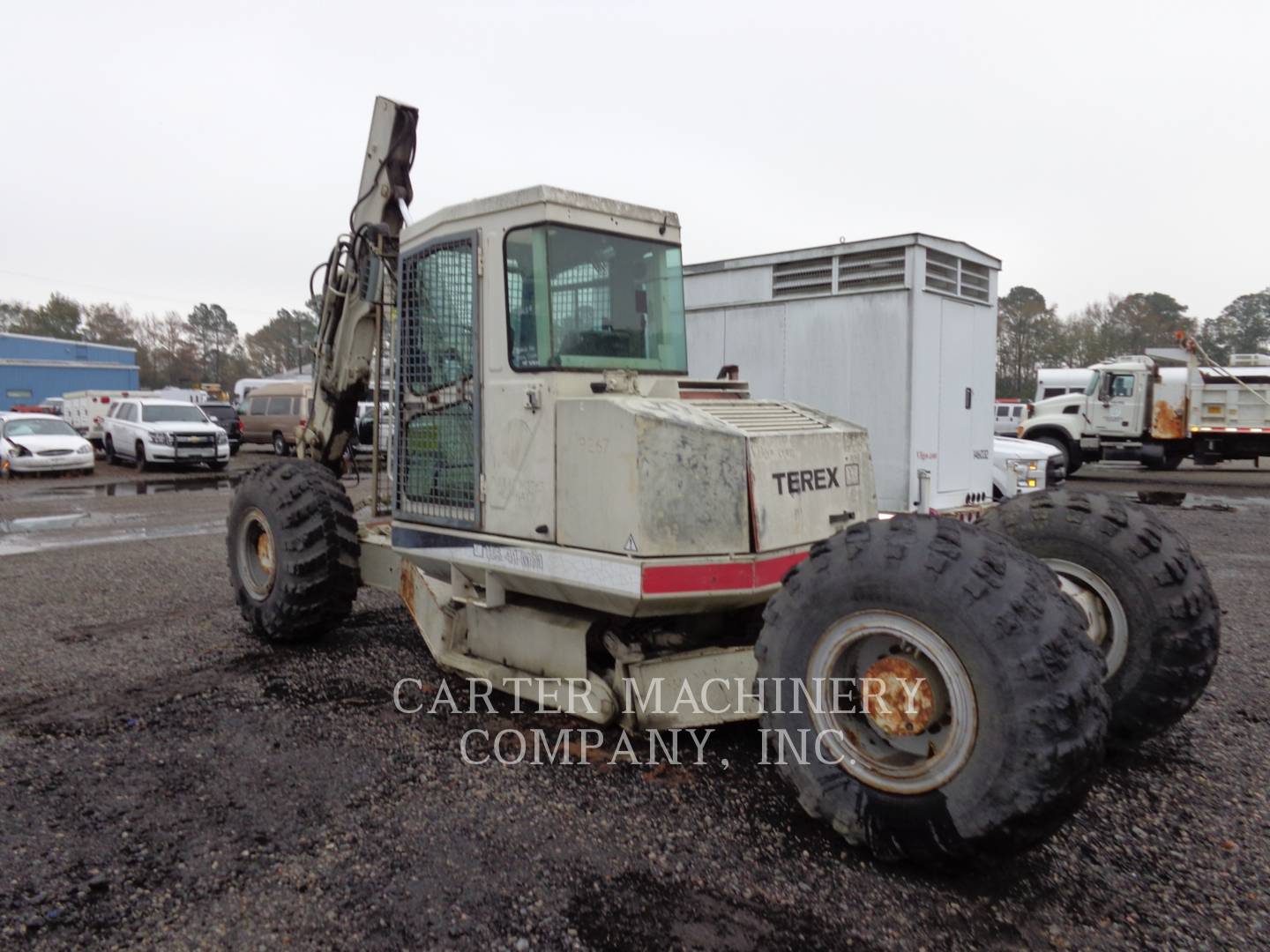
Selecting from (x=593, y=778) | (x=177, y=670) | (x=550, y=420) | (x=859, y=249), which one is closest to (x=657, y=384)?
(x=550, y=420)

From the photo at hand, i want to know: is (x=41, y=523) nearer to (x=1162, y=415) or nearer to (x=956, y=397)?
(x=956, y=397)

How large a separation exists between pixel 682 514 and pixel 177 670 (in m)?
3.81

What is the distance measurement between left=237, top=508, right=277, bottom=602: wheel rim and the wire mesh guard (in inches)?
64.0

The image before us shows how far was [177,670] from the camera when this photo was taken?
5.77 m

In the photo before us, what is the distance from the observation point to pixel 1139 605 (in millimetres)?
4086

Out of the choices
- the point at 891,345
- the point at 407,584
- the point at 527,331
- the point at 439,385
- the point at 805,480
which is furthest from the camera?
the point at 891,345

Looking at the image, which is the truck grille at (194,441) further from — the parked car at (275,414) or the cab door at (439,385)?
the cab door at (439,385)

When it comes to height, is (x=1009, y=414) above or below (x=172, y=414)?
below

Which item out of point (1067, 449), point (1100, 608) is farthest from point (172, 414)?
point (1100, 608)

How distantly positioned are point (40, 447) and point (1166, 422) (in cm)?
2626

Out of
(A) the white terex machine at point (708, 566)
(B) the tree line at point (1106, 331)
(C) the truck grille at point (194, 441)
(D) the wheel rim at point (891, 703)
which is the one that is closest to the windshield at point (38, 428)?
(C) the truck grille at point (194, 441)

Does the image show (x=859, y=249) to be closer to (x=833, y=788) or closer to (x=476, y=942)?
(x=833, y=788)

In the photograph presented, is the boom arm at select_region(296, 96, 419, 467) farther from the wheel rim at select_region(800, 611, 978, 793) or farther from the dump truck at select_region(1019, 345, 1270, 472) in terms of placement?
the dump truck at select_region(1019, 345, 1270, 472)

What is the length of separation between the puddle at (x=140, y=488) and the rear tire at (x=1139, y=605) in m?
15.2
